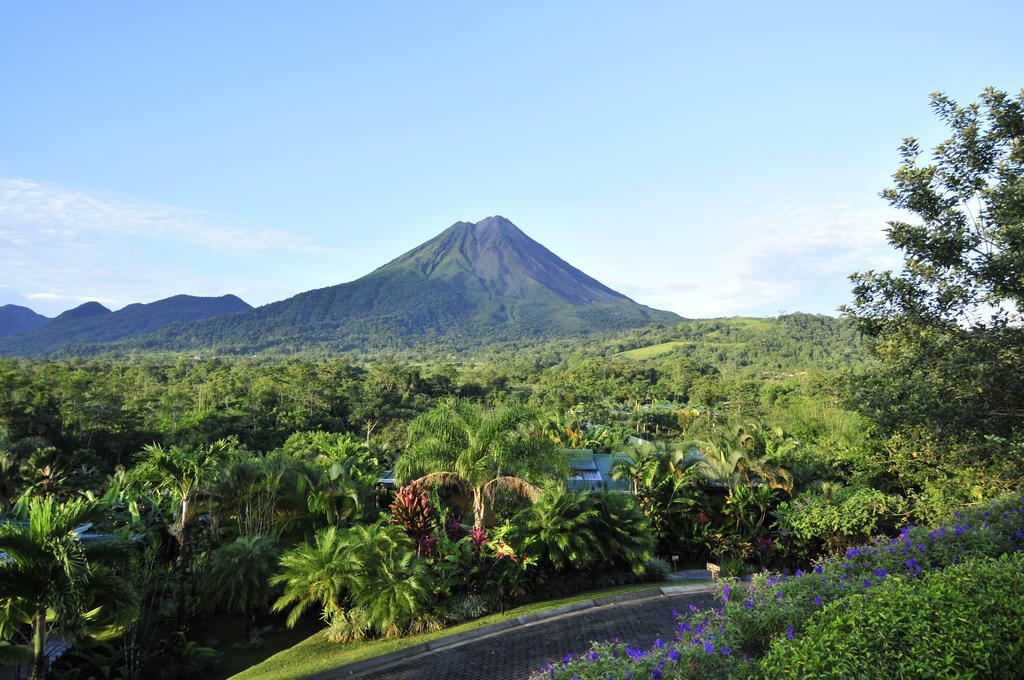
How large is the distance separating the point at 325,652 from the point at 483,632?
6.98 ft

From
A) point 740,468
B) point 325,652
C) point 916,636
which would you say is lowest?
point 325,652

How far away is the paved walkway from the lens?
22.3ft

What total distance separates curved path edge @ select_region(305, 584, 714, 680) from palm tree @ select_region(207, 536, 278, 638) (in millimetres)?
2636

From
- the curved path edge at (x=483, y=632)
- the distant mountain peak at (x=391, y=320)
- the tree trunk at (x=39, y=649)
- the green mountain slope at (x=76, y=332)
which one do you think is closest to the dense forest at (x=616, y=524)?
the tree trunk at (x=39, y=649)

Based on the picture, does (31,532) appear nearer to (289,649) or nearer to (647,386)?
(289,649)

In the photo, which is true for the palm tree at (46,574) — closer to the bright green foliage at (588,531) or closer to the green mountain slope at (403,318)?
the bright green foliage at (588,531)

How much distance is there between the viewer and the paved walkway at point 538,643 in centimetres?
680

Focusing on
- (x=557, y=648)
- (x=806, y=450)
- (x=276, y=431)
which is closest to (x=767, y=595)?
(x=557, y=648)

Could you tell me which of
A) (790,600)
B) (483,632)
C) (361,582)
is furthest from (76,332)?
A: (790,600)

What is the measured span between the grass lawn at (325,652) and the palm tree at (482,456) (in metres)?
1.81

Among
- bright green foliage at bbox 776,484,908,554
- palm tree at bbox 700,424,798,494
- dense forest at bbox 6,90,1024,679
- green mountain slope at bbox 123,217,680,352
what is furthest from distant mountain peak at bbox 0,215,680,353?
bright green foliage at bbox 776,484,908,554

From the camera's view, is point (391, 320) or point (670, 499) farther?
point (391, 320)

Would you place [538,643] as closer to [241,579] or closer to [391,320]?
[241,579]

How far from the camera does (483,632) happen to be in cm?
797
